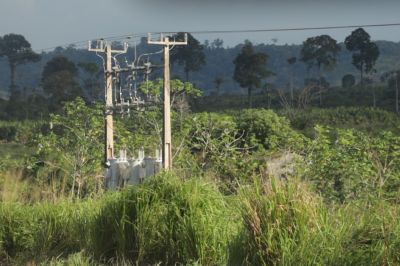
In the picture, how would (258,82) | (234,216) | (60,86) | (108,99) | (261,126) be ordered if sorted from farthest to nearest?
(60,86), (258,82), (261,126), (108,99), (234,216)

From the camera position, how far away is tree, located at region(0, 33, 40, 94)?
284ft

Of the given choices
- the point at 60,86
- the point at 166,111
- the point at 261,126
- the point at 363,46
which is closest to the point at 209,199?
the point at 166,111

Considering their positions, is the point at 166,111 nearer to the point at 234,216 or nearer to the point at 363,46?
the point at 234,216

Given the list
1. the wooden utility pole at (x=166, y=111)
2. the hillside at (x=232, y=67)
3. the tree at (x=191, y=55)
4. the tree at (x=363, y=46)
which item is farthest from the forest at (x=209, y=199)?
the hillside at (x=232, y=67)

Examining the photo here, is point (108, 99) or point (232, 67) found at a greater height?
point (232, 67)

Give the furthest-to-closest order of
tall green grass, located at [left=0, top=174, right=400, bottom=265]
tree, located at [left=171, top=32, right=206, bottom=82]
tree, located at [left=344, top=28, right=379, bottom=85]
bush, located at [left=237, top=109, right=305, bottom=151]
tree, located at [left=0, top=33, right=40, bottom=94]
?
tree, located at [left=0, top=33, right=40, bottom=94] < tree, located at [left=171, top=32, right=206, bottom=82] < tree, located at [left=344, top=28, right=379, bottom=85] < bush, located at [left=237, top=109, right=305, bottom=151] < tall green grass, located at [left=0, top=174, right=400, bottom=265]

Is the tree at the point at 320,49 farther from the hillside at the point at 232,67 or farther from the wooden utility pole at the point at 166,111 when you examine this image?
the wooden utility pole at the point at 166,111

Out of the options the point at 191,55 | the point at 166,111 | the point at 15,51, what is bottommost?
the point at 166,111

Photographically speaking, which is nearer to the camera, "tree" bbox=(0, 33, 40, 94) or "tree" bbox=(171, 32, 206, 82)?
"tree" bbox=(171, 32, 206, 82)

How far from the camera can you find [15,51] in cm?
8825

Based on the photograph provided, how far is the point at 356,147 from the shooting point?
13.3 meters

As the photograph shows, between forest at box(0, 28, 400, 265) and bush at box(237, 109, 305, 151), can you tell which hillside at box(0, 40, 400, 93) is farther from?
forest at box(0, 28, 400, 265)

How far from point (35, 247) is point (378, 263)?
501 centimetres

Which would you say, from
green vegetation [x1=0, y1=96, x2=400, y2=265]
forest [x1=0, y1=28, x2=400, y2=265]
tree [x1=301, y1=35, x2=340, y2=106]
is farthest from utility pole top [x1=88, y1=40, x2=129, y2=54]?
tree [x1=301, y1=35, x2=340, y2=106]
